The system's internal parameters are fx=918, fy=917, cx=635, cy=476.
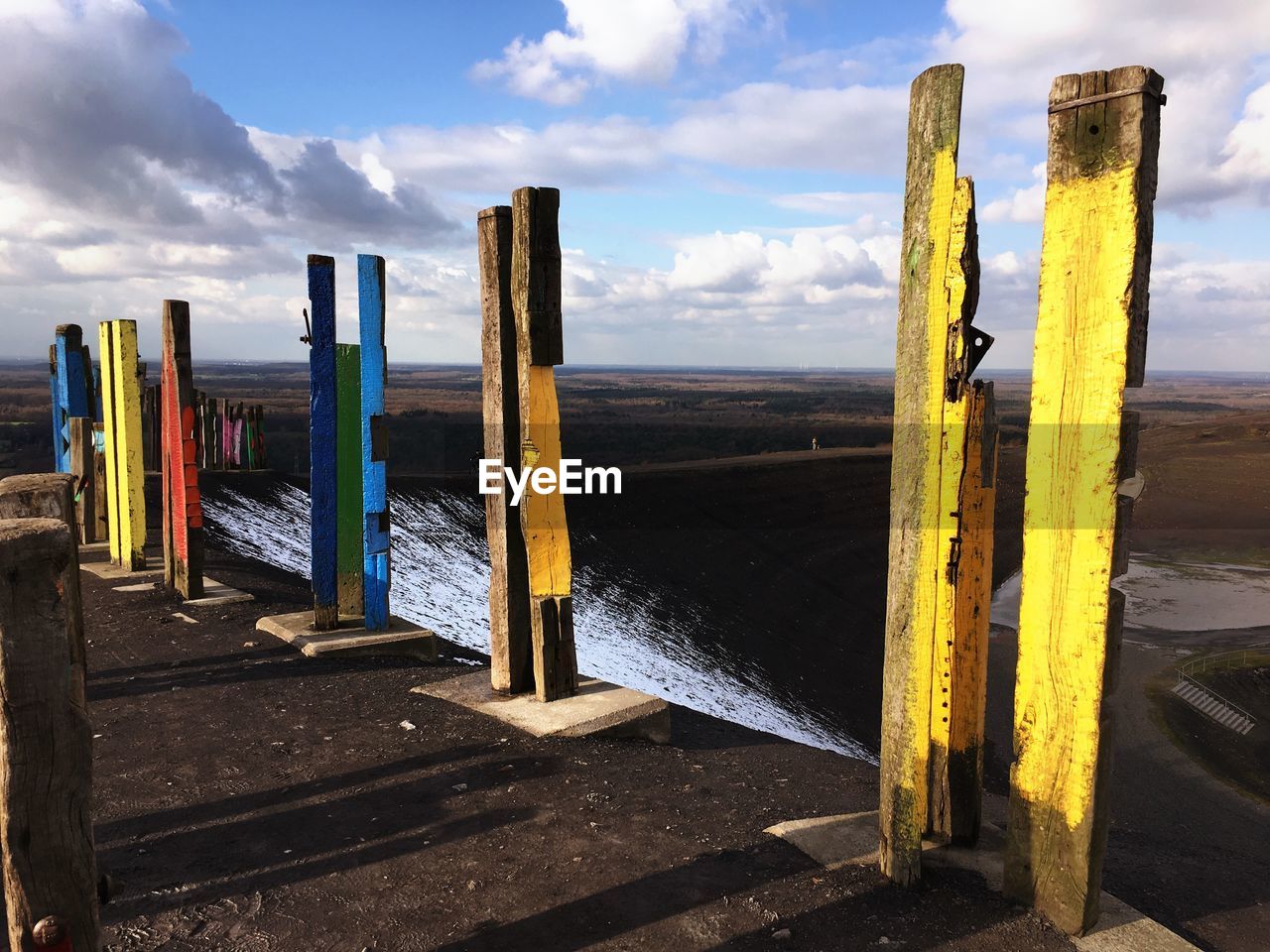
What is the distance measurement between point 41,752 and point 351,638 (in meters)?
4.64

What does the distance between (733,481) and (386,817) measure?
19877mm

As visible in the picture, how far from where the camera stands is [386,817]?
415 cm

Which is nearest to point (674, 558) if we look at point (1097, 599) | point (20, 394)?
point (1097, 599)

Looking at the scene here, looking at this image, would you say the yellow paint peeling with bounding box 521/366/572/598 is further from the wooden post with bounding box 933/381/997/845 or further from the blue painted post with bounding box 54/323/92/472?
the blue painted post with bounding box 54/323/92/472

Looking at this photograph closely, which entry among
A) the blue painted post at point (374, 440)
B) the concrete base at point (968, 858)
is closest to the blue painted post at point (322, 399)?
the blue painted post at point (374, 440)

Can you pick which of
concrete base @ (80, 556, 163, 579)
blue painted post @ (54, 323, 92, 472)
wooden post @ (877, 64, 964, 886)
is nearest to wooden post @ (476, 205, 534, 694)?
wooden post @ (877, 64, 964, 886)

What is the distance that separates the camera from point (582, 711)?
527 centimetres

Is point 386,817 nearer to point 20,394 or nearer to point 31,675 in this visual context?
point 31,675

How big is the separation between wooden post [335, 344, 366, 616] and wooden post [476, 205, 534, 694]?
138 cm

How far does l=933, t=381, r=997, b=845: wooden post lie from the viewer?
3.49 metres

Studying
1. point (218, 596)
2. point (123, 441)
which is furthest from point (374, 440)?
point (123, 441)

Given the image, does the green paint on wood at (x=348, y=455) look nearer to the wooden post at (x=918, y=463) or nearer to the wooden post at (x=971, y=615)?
the wooden post at (x=918, y=463)

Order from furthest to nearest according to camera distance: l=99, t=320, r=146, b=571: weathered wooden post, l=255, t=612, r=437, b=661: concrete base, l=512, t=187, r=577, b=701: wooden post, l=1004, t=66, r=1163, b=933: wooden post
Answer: l=99, t=320, r=146, b=571: weathered wooden post, l=255, t=612, r=437, b=661: concrete base, l=512, t=187, r=577, b=701: wooden post, l=1004, t=66, r=1163, b=933: wooden post

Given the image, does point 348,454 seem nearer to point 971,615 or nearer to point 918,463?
point 918,463
